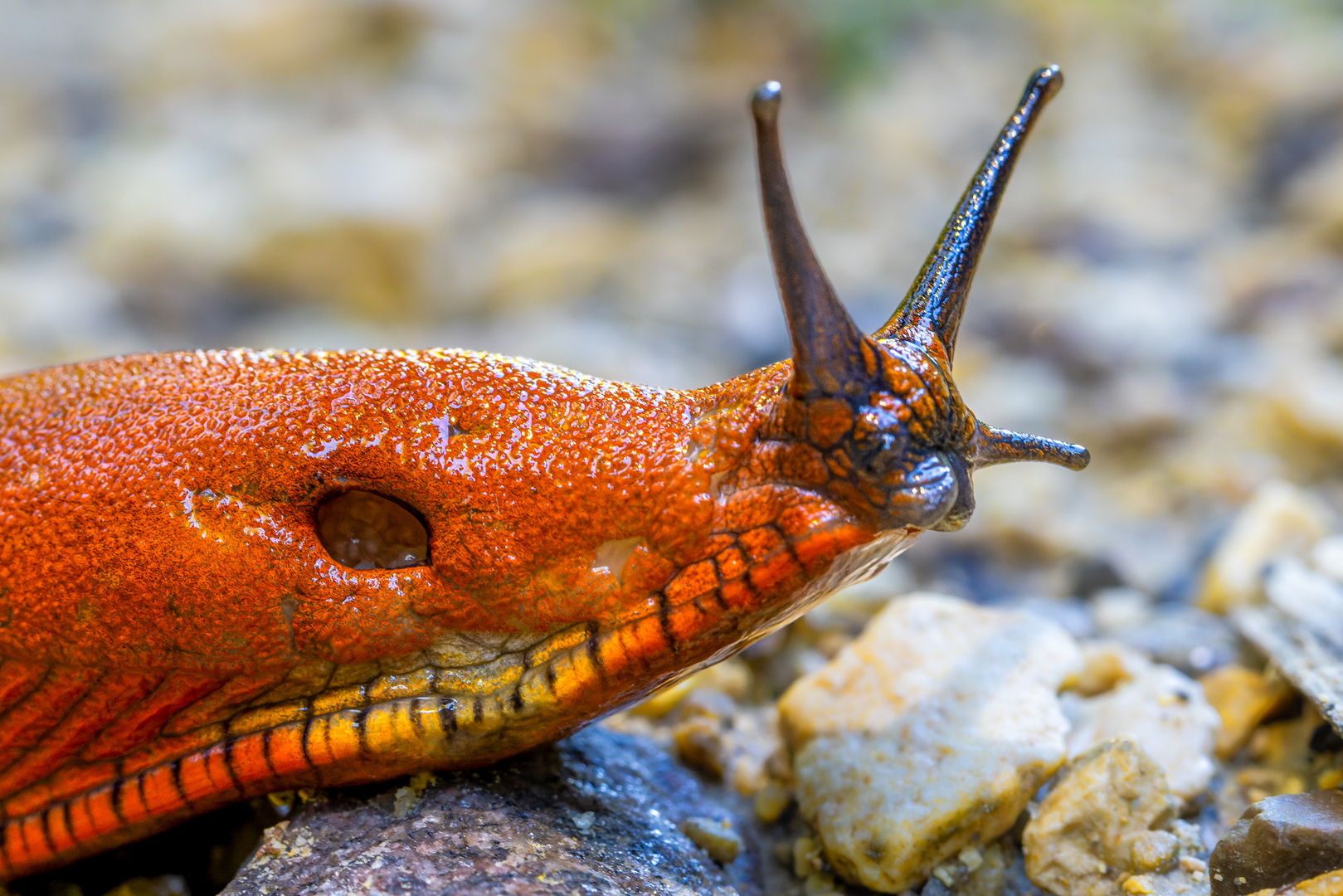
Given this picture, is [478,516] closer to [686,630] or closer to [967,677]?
[686,630]

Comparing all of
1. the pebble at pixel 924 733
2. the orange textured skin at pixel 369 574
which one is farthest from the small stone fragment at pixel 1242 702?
the orange textured skin at pixel 369 574

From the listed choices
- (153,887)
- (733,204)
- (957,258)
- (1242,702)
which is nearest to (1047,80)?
(957,258)

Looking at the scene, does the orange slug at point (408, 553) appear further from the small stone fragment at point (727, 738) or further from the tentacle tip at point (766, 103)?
the small stone fragment at point (727, 738)

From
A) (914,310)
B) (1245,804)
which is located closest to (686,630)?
(914,310)

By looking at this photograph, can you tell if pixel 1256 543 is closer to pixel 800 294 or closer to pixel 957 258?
pixel 957 258

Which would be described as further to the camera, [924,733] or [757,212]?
[757,212]

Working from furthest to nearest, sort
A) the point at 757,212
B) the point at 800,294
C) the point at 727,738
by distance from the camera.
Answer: the point at 757,212 < the point at 727,738 < the point at 800,294
